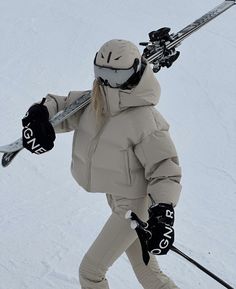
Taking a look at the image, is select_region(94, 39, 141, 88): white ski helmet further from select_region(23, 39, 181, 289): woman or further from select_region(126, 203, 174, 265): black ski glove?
select_region(126, 203, 174, 265): black ski glove

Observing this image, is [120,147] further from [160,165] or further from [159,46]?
[159,46]

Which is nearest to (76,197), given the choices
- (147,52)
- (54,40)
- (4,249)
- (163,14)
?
(4,249)

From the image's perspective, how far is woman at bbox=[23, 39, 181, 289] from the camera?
2680 mm

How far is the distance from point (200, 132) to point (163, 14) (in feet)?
11.9

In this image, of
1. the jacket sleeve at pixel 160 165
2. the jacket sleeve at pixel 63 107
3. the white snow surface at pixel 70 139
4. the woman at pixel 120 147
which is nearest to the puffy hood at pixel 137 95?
the woman at pixel 120 147

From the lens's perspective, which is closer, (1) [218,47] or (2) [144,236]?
(2) [144,236]

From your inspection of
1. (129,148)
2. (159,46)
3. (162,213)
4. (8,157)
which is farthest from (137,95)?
(8,157)

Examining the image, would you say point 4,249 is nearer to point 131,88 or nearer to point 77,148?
point 77,148

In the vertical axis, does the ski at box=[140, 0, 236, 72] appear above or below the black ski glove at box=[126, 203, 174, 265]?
above

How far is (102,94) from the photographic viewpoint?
2.79 meters

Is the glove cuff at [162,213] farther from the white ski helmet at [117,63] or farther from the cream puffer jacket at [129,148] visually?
the white ski helmet at [117,63]

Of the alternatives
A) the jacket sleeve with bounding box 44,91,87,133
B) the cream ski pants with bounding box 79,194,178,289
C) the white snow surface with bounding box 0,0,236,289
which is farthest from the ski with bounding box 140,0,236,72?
the white snow surface with bounding box 0,0,236,289

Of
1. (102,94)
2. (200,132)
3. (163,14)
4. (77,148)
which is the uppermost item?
(102,94)

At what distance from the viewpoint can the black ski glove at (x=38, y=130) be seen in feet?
9.53
